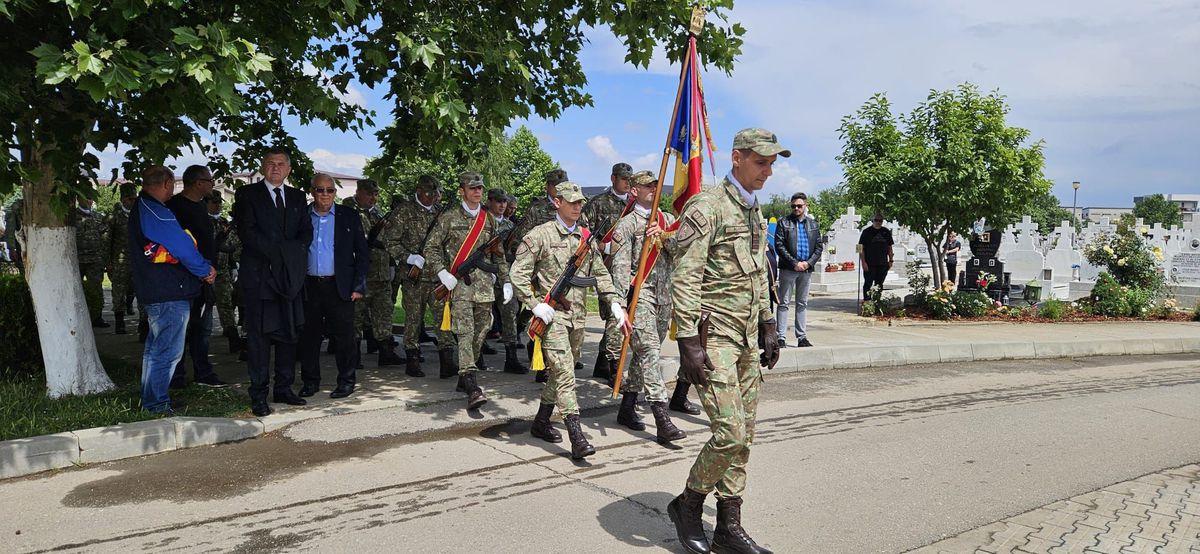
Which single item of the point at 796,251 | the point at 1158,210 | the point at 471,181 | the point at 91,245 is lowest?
the point at 796,251

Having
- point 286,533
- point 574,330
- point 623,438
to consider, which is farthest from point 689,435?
point 286,533

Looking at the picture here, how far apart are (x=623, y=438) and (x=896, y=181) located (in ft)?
34.5

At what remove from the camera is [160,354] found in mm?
6270

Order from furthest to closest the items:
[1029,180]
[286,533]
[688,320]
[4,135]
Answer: [1029,180]
[4,135]
[286,533]
[688,320]

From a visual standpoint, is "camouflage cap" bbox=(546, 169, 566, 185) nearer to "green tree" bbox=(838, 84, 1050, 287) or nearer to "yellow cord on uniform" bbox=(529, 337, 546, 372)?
"yellow cord on uniform" bbox=(529, 337, 546, 372)

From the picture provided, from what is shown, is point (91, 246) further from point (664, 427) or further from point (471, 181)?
point (664, 427)

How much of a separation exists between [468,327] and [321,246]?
1.42 meters

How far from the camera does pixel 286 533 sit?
4.35 m

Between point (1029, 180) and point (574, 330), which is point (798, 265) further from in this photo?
point (1029, 180)

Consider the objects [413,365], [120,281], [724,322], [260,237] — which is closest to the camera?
[724,322]

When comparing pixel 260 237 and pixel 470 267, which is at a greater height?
pixel 260 237

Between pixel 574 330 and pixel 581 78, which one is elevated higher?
A: pixel 581 78

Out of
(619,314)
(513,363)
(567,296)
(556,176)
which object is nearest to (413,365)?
(513,363)

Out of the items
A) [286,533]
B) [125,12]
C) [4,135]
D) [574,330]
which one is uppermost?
[125,12]
